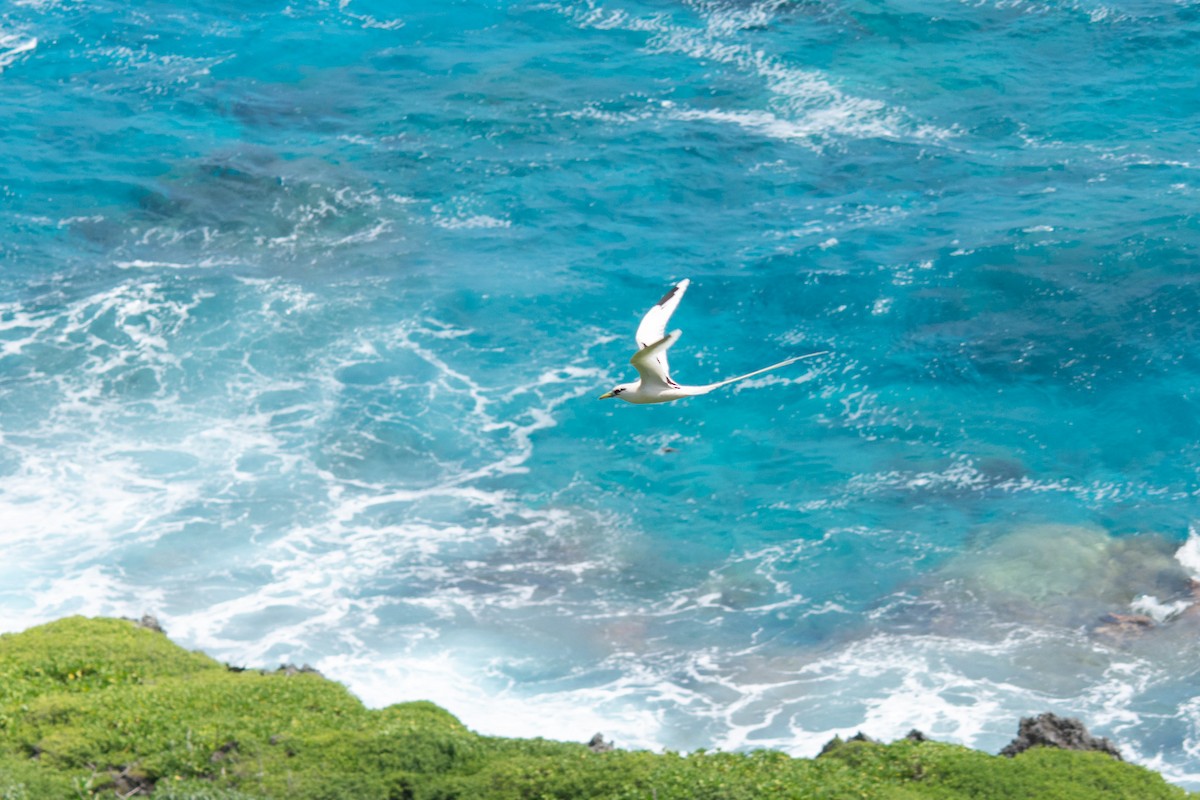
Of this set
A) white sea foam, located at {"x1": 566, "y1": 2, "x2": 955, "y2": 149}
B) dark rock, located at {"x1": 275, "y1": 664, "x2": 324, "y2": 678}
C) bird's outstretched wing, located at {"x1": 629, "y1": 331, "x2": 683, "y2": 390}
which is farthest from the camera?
white sea foam, located at {"x1": 566, "y1": 2, "x2": 955, "y2": 149}

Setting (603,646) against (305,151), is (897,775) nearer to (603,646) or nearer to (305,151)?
(603,646)

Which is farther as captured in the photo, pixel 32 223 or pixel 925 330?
pixel 32 223

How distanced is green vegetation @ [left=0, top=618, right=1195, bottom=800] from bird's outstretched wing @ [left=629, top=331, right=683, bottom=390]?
6391 millimetres

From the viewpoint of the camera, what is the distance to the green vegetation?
22.5m

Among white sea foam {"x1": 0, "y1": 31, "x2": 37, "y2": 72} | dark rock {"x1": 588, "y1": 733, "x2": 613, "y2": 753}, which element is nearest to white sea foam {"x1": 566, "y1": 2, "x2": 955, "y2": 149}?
white sea foam {"x1": 0, "y1": 31, "x2": 37, "y2": 72}

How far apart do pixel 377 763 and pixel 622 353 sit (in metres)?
22.0

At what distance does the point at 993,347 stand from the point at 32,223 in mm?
31787

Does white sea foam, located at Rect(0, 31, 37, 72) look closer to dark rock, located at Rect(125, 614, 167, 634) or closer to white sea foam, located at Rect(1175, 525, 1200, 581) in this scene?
dark rock, located at Rect(125, 614, 167, 634)

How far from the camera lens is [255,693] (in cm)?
2558

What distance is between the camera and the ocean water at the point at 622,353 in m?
33.3

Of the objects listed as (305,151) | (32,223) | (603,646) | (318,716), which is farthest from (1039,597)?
(32,223)

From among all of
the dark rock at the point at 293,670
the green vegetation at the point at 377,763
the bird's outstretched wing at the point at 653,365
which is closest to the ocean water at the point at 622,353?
the dark rock at the point at 293,670

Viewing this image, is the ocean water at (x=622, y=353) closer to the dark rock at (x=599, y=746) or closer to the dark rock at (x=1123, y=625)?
the dark rock at (x=1123, y=625)

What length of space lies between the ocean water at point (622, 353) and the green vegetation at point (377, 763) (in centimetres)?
640
